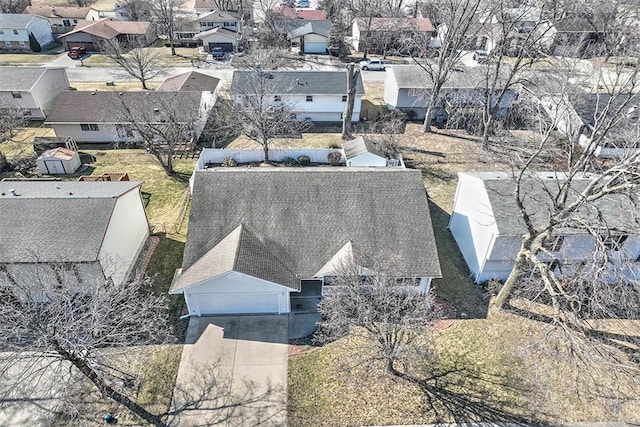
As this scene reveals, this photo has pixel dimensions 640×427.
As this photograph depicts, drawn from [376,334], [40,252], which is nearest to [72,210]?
[40,252]

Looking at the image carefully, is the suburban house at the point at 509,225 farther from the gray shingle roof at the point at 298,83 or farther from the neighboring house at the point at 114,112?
the neighboring house at the point at 114,112

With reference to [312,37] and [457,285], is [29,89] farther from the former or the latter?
[457,285]

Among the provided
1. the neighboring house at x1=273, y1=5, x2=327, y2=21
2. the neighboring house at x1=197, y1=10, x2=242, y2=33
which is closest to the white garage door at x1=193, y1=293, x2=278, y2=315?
the neighboring house at x1=197, y1=10, x2=242, y2=33

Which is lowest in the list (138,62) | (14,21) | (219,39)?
(219,39)

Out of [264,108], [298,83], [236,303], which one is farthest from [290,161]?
[236,303]

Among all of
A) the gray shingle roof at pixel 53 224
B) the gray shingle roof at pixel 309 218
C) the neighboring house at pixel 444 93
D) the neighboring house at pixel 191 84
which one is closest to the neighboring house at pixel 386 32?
the neighboring house at pixel 444 93

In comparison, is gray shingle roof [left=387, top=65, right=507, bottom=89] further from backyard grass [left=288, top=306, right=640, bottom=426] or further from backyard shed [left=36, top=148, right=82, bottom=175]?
backyard shed [left=36, top=148, right=82, bottom=175]
